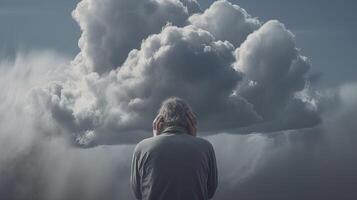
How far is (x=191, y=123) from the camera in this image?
674 centimetres

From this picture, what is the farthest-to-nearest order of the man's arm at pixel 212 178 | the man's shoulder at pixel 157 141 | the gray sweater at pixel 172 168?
the man's arm at pixel 212 178 < the man's shoulder at pixel 157 141 < the gray sweater at pixel 172 168

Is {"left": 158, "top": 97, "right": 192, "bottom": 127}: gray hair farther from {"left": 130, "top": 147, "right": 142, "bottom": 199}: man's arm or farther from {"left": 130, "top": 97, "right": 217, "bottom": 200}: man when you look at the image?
{"left": 130, "top": 147, "right": 142, "bottom": 199}: man's arm

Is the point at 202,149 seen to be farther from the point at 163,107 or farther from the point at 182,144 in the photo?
the point at 163,107

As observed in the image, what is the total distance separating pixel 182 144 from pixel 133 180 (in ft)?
2.95

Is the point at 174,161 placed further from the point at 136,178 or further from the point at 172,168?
the point at 136,178

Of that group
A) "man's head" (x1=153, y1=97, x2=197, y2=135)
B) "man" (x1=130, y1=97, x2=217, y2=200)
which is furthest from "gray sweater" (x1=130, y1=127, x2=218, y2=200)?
"man's head" (x1=153, y1=97, x2=197, y2=135)

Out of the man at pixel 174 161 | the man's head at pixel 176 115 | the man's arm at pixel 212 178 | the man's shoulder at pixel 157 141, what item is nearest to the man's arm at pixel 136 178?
the man at pixel 174 161

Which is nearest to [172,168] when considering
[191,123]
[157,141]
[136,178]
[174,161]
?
[174,161]

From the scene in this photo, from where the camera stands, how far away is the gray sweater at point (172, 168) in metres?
6.34

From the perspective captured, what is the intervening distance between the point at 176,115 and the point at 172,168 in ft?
2.48

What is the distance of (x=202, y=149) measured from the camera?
6.53 metres

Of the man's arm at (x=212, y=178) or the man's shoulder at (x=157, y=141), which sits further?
the man's arm at (x=212, y=178)

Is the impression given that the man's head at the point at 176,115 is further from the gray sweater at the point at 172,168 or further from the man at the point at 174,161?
the gray sweater at the point at 172,168

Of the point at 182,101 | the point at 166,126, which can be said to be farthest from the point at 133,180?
the point at 182,101
